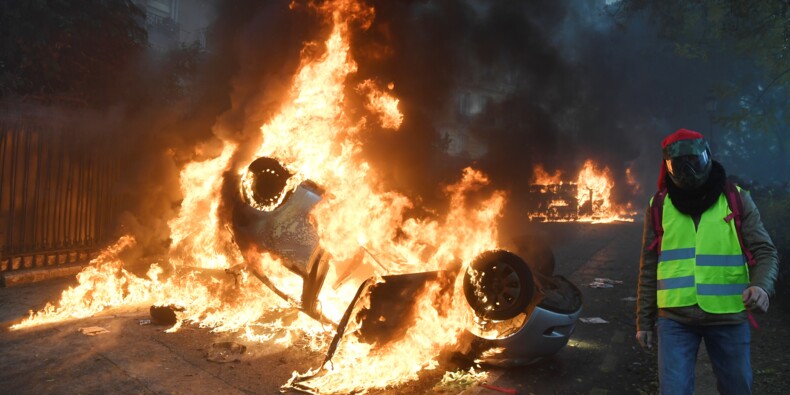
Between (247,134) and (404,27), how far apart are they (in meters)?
5.08

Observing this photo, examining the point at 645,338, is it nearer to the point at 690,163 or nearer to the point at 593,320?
the point at 690,163

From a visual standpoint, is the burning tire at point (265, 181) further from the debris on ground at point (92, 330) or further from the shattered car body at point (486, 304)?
the debris on ground at point (92, 330)

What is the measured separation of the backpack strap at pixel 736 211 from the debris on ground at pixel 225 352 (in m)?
4.76

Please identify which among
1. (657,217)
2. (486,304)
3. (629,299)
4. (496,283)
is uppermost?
(657,217)

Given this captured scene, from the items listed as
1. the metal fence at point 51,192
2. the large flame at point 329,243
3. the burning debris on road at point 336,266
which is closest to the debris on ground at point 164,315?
the burning debris on road at point 336,266

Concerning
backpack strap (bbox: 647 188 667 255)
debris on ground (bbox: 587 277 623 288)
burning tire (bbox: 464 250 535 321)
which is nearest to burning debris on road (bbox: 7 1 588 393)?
burning tire (bbox: 464 250 535 321)

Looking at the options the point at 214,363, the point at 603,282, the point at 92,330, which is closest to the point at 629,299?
the point at 603,282

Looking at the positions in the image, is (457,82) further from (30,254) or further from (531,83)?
(30,254)

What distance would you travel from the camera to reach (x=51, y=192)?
958cm

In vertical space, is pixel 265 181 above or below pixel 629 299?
above

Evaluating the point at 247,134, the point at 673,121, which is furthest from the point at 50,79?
the point at 673,121

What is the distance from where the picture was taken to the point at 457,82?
14492 mm

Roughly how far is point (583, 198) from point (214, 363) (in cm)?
2310

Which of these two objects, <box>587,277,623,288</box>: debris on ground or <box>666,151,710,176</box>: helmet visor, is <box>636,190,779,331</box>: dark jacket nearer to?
Result: <box>666,151,710,176</box>: helmet visor
